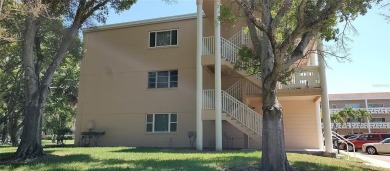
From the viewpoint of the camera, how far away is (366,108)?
64.6 m

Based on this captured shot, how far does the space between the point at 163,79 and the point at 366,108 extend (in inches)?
2158

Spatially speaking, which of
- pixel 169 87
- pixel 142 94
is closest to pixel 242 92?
pixel 169 87

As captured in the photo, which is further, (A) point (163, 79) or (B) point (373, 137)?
(B) point (373, 137)

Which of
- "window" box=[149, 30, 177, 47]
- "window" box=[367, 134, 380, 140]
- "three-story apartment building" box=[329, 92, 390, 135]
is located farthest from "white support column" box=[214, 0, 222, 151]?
"three-story apartment building" box=[329, 92, 390, 135]

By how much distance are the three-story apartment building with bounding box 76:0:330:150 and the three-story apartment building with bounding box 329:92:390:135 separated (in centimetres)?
4859

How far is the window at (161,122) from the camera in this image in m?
21.1

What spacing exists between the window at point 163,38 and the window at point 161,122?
4574 mm

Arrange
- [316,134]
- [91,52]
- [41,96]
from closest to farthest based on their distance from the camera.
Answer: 1. [41,96]
2. [316,134]
3. [91,52]

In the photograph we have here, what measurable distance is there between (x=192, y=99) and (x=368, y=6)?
485 inches

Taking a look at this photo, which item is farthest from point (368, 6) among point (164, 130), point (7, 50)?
point (7, 50)

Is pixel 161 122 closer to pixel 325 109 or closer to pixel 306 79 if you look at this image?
pixel 306 79

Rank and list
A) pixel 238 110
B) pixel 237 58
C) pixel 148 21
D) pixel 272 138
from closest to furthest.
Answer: pixel 272 138 < pixel 238 110 < pixel 237 58 < pixel 148 21

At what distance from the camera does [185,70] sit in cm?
2133

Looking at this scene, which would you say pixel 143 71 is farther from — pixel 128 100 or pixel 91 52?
pixel 91 52
